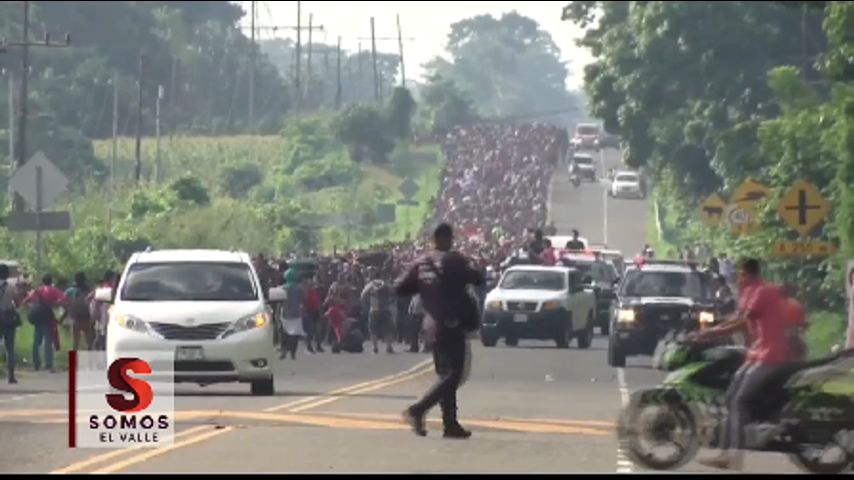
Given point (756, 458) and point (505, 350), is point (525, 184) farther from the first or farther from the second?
point (756, 458)

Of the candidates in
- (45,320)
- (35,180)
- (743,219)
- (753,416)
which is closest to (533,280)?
(743,219)

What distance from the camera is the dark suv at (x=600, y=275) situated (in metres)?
53.9

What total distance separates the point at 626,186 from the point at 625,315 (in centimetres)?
8834

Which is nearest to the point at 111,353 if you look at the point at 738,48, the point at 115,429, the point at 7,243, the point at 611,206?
the point at 115,429

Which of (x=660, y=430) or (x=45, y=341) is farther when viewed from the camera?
(x=45, y=341)

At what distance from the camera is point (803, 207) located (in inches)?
1547

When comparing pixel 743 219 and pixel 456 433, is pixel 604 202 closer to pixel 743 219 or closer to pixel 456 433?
pixel 743 219

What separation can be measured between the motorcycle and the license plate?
8.89 meters

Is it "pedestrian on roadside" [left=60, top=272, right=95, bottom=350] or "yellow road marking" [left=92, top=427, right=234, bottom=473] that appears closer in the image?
"yellow road marking" [left=92, top=427, right=234, bottom=473]

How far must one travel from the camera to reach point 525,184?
10700cm

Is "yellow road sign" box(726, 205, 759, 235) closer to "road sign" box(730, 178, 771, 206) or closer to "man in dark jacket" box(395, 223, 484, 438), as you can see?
"road sign" box(730, 178, 771, 206)

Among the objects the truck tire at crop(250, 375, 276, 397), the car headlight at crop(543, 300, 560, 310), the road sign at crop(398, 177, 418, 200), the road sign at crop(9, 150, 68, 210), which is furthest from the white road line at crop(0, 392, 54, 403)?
the road sign at crop(398, 177, 418, 200)

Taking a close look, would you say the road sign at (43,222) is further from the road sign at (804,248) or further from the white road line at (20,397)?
the road sign at (804,248)

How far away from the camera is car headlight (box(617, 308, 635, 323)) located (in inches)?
1580
